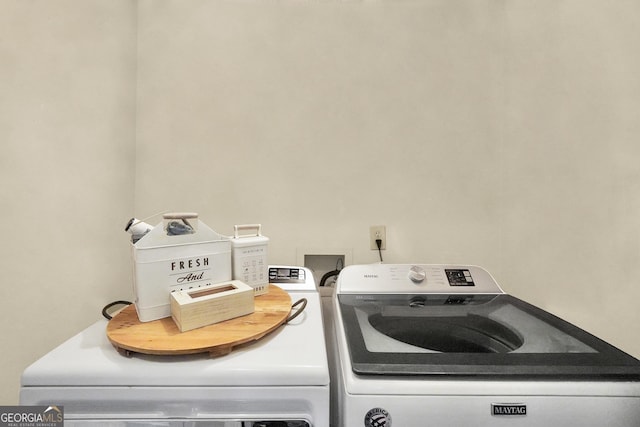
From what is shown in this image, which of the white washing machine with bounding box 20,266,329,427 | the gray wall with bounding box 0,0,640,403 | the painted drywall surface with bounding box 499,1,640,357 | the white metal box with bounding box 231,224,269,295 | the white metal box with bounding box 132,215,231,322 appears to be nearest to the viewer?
the white washing machine with bounding box 20,266,329,427

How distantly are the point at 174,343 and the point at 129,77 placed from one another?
123 centimetres

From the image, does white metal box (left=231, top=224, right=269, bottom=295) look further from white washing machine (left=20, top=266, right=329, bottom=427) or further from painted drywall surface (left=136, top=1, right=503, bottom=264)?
painted drywall surface (left=136, top=1, right=503, bottom=264)

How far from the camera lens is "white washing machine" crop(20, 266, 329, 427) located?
0.56 metres

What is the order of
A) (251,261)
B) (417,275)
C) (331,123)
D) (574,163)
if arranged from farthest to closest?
(331,123) → (574,163) → (417,275) → (251,261)

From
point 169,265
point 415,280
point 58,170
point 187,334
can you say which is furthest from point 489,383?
point 58,170

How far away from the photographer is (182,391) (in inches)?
22.1

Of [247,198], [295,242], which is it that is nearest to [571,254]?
[295,242]

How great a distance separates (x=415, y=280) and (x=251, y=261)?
626 mm

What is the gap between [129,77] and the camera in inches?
50.4

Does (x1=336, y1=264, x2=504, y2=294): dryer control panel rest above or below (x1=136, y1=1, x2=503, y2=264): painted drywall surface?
below

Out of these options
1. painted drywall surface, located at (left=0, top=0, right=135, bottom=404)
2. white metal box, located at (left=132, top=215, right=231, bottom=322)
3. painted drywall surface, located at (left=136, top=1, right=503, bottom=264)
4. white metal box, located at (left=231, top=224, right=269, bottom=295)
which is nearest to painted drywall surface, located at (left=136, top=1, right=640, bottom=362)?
painted drywall surface, located at (left=136, top=1, right=503, bottom=264)

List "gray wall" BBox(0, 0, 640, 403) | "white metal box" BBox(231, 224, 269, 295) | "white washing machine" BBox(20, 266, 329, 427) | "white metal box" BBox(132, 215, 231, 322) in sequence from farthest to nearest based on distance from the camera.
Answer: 1. "gray wall" BBox(0, 0, 640, 403)
2. "white metal box" BBox(231, 224, 269, 295)
3. "white metal box" BBox(132, 215, 231, 322)
4. "white washing machine" BBox(20, 266, 329, 427)

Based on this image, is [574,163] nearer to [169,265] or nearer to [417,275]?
[417,275]

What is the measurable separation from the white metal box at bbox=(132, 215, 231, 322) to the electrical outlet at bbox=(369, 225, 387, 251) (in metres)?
0.77
